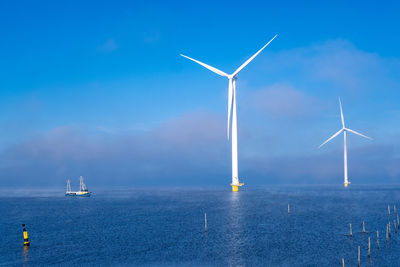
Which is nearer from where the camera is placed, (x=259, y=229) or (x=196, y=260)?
(x=196, y=260)

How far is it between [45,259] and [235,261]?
31578mm

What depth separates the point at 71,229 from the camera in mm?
107875

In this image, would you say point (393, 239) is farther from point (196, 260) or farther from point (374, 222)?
point (196, 260)

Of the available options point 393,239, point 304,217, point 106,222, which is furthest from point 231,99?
point 393,239

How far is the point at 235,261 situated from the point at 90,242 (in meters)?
34.5

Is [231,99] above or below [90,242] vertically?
above

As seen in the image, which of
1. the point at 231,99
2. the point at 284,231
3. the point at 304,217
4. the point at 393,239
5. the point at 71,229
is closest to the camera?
the point at 393,239

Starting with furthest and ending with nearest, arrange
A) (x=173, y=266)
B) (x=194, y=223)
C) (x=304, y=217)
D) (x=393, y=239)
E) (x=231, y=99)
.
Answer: (x=231, y=99), (x=304, y=217), (x=194, y=223), (x=393, y=239), (x=173, y=266)

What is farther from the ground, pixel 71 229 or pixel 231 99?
pixel 231 99

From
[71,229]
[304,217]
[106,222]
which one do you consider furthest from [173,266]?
[304,217]

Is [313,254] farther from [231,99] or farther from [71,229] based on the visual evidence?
[231,99]

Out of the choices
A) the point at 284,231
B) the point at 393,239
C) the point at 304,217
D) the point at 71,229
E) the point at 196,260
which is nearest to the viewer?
the point at 196,260

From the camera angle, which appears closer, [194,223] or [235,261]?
[235,261]

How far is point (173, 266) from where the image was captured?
62.1m
